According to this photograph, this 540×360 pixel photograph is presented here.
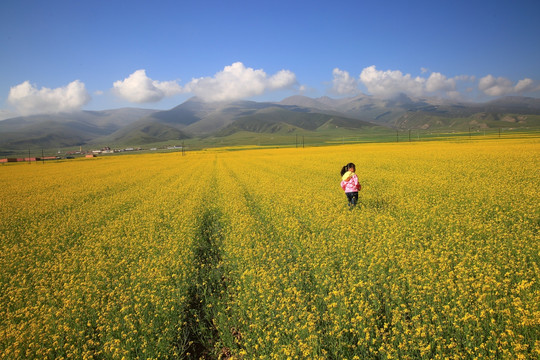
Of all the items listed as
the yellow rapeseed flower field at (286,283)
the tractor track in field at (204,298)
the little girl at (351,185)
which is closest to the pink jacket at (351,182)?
the little girl at (351,185)

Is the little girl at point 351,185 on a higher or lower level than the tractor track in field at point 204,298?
higher

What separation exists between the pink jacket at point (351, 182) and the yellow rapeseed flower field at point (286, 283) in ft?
2.95

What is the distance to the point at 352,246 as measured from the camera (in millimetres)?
6926

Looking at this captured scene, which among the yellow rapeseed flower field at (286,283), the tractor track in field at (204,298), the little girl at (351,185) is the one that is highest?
the little girl at (351,185)

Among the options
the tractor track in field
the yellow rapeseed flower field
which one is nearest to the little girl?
the yellow rapeseed flower field

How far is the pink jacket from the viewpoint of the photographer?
11.3 metres

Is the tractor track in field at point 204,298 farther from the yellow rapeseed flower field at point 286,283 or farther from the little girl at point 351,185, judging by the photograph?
the little girl at point 351,185

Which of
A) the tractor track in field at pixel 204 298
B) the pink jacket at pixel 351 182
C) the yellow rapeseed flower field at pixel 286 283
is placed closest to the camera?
the yellow rapeseed flower field at pixel 286 283

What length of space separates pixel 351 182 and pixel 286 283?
268 inches

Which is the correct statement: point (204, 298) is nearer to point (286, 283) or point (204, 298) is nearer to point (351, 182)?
point (286, 283)

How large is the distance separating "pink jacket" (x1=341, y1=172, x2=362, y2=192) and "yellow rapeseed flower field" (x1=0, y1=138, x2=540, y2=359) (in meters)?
0.90

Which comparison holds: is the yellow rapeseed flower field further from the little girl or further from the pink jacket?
the pink jacket

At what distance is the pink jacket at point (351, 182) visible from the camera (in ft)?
37.0

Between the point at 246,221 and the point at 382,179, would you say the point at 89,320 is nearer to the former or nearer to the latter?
the point at 246,221
